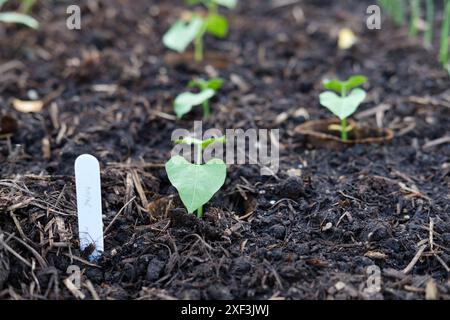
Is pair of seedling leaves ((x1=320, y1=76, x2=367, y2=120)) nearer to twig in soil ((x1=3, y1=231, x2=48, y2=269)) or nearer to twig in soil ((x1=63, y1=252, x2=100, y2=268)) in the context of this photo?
twig in soil ((x1=63, y1=252, x2=100, y2=268))

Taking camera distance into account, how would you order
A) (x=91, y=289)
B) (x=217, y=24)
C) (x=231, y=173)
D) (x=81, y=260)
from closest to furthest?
(x=91, y=289)
(x=81, y=260)
(x=231, y=173)
(x=217, y=24)

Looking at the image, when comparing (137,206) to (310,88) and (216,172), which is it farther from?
(310,88)

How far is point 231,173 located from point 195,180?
1.33 feet

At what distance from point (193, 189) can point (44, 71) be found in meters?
1.68

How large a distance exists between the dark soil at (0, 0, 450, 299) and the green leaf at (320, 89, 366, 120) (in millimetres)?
224

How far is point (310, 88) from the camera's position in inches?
112

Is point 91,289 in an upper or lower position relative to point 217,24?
lower

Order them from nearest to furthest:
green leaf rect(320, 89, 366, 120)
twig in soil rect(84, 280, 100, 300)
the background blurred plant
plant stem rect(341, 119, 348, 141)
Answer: twig in soil rect(84, 280, 100, 300) < green leaf rect(320, 89, 366, 120) < plant stem rect(341, 119, 348, 141) < the background blurred plant

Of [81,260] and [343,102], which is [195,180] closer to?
[81,260]

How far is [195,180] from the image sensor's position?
1668 mm

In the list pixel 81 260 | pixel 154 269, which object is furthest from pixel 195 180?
pixel 81 260

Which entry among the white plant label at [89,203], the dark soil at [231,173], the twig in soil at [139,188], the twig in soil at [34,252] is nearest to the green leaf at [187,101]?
the dark soil at [231,173]

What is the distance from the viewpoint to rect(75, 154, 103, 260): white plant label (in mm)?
1520

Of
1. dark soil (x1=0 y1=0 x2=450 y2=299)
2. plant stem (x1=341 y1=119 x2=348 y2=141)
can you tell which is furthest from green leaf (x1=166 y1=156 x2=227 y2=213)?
plant stem (x1=341 y1=119 x2=348 y2=141)
